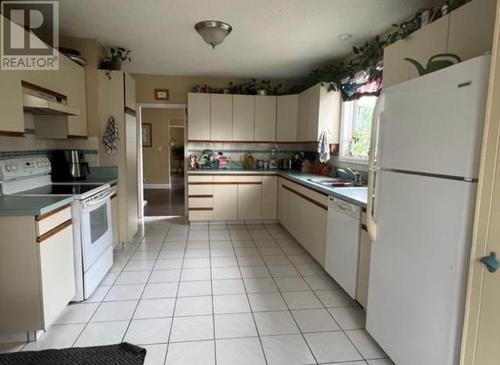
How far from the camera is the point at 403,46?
2.02 metres

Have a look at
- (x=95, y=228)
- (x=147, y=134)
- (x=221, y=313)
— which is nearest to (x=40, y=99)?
(x=95, y=228)

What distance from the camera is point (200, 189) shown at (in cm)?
461

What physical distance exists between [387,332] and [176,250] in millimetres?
2513

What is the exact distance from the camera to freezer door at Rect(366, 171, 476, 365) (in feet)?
4.13

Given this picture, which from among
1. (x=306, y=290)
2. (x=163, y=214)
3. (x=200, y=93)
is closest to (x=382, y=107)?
(x=306, y=290)

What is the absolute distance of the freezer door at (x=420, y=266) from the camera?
1.26 m

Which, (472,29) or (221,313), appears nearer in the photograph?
(472,29)

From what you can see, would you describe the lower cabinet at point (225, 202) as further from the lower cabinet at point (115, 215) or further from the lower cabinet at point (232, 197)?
the lower cabinet at point (115, 215)

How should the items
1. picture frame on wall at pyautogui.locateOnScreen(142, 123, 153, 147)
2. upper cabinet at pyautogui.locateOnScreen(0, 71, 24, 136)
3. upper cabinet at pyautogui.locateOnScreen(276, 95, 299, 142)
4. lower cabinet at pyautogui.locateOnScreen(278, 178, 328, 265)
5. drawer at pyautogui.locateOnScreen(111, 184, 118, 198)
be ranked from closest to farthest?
upper cabinet at pyautogui.locateOnScreen(0, 71, 24, 136) < lower cabinet at pyautogui.locateOnScreen(278, 178, 328, 265) < drawer at pyautogui.locateOnScreen(111, 184, 118, 198) < upper cabinet at pyautogui.locateOnScreen(276, 95, 299, 142) < picture frame on wall at pyautogui.locateOnScreen(142, 123, 153, 147)

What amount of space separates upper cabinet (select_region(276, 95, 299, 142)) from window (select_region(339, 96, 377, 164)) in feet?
3.57

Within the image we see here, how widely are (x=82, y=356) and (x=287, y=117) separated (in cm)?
405

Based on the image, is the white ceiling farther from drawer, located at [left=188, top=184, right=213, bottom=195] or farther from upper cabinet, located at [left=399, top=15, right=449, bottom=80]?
drawer, located at [left=188, top=184, right=213, bottom=195]

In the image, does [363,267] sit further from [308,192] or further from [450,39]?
[450,39]

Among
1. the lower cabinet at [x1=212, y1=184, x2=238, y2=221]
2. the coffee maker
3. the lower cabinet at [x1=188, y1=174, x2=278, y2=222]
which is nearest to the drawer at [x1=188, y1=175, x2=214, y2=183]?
the lower cabinet at [x1=188, y1=174, x2=278, y2=222]
